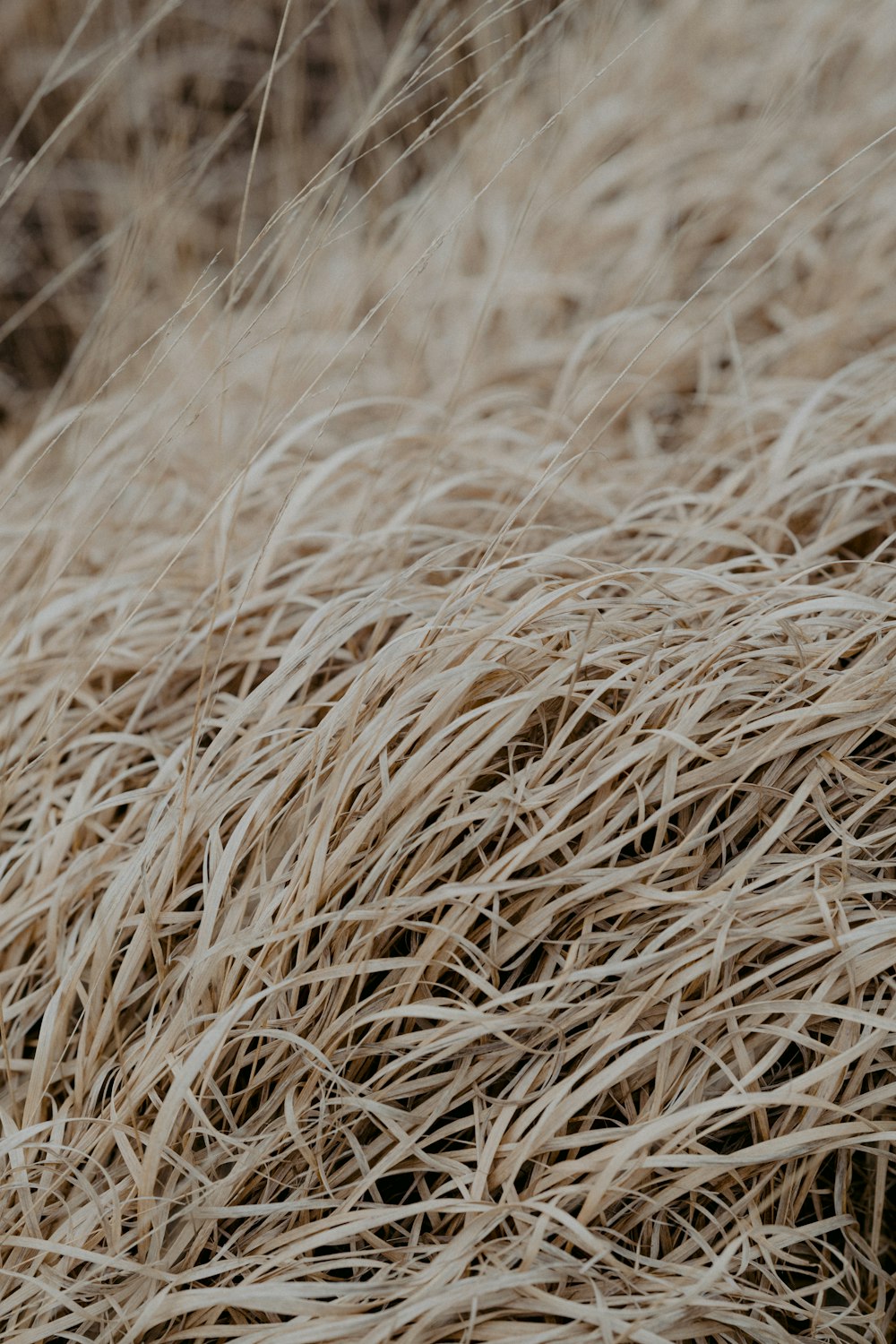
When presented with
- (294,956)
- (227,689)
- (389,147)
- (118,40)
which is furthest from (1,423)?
(294,956)

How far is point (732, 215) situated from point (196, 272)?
93 cm

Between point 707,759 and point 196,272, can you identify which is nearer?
point 707,759

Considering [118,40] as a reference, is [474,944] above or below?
below

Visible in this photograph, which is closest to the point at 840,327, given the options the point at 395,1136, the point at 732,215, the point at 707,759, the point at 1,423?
the point at 732,215

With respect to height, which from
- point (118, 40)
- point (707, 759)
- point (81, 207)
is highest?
point (118, 40)

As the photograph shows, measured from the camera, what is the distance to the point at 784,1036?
2.53 ft

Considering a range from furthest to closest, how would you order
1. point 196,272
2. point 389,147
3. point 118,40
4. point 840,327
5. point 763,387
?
point 389,147 < point 196,272 < point 840,327 < point 763,387 < point 118,40

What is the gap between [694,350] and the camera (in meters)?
1.51

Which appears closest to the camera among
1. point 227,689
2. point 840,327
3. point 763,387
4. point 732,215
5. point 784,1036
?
point 784,1036

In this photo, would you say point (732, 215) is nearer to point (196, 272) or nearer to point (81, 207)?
point (196, 272)

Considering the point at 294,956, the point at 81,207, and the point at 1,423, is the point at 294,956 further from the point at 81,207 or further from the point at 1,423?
the point at 81,207

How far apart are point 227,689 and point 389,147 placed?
155 cm

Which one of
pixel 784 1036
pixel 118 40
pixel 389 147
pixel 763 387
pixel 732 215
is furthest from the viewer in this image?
pixel 389 147

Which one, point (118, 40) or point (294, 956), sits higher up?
point (118, 40)
